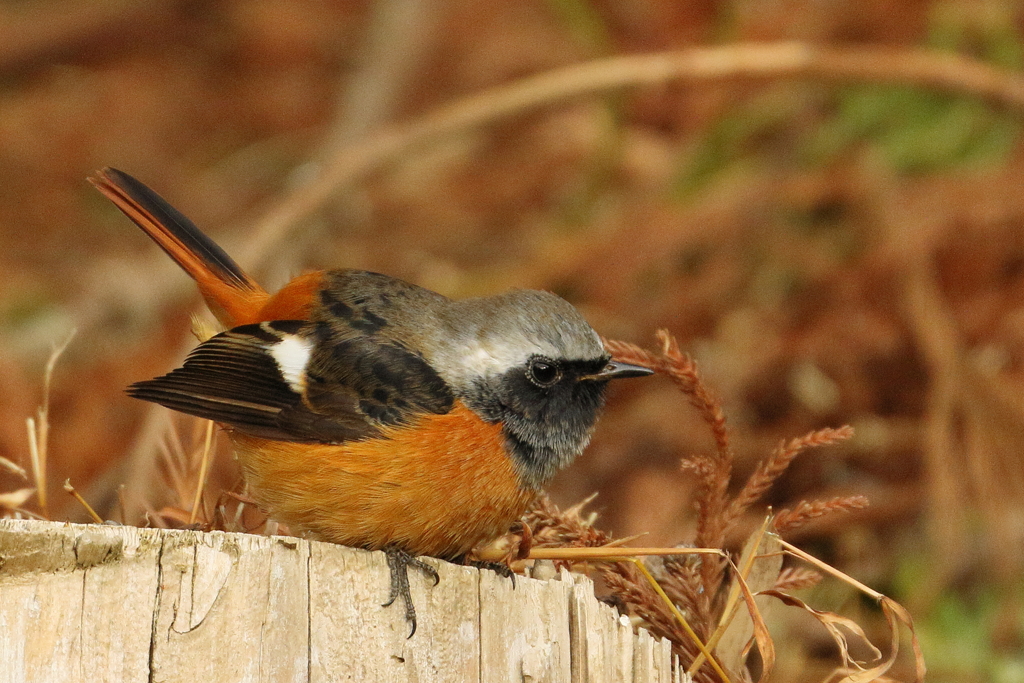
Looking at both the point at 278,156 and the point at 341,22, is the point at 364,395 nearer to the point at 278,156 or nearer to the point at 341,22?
the point at 278,156

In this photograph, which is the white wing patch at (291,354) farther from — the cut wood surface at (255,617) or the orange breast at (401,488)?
the cut wood surface at (255,617)

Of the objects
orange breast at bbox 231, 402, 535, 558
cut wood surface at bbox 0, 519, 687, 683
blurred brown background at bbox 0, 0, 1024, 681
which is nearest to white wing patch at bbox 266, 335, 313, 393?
orange breast at bbox 231, 402, 535, 558

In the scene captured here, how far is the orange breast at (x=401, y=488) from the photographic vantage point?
3.40m

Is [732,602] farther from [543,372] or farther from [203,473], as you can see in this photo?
[203,473]

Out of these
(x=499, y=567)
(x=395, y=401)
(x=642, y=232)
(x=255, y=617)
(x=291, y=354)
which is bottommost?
(x=255, y=617)

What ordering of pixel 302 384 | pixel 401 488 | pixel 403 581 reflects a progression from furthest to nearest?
pixel 302 384 < pixel 401 488 < pixel 403 581

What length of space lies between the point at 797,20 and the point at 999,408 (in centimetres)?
361

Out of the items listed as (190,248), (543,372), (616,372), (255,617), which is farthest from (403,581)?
(190,248)

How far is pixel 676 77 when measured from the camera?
7055mm

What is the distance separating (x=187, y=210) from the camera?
9773 millimetres

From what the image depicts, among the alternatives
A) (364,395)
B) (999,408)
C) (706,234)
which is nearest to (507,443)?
(364,395)

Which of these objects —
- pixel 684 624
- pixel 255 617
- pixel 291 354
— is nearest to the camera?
pixel 255 617

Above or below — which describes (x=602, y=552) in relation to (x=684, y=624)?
above

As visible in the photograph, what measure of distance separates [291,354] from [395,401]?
0.50 meters
